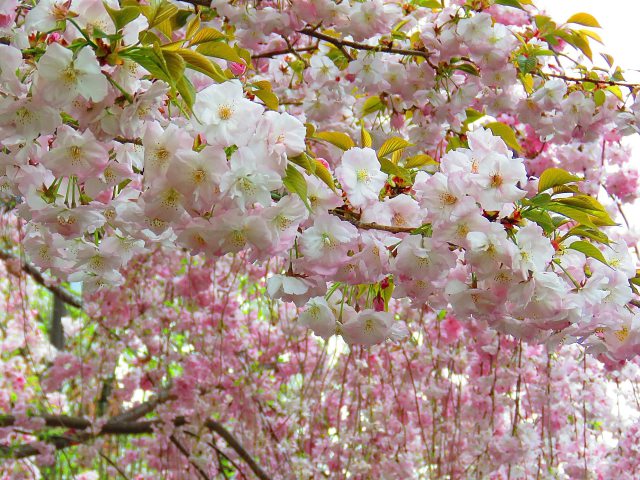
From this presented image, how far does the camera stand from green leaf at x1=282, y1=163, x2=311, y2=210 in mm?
865

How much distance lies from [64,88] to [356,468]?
2.02m

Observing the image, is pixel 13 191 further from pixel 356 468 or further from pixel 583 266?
pixel 356 468

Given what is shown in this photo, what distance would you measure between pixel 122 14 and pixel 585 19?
46.7 inches

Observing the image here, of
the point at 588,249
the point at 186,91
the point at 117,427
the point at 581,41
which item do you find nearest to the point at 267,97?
the point at 186,91

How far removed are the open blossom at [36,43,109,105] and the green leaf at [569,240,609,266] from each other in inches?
23.3

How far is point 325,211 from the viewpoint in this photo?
953 mm

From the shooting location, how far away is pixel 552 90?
1.79m

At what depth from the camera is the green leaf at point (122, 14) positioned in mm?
822

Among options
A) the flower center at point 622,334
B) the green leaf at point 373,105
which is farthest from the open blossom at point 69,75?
the green leaf at point 373,105

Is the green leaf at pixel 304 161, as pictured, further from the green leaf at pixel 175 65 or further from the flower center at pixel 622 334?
the flower center at pixel 622 334

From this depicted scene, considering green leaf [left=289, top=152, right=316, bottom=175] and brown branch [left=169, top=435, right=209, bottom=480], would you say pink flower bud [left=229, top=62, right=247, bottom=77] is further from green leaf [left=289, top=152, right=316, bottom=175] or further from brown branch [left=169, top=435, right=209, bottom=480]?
brown branch [left=169, top=435, right=209, bottom=480]

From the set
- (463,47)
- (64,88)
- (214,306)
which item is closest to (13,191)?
(64,88)

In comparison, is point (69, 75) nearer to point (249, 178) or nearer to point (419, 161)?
point (249, 178)

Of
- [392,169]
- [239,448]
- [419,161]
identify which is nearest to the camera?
[392,169]
